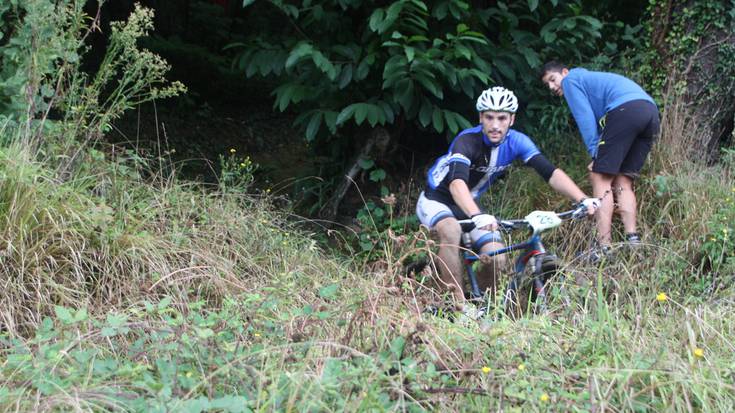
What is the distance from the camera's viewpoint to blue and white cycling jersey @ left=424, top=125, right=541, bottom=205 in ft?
17.6

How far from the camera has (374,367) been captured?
2916 mm

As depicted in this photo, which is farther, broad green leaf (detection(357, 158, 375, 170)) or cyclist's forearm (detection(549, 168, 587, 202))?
broad green leaf (detection(357, 158, 375, 170))

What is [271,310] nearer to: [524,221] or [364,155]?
[524,221]

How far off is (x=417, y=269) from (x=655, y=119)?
6.84 ft

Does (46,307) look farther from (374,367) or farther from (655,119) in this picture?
(655,119)

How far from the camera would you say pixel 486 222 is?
4.74 meters

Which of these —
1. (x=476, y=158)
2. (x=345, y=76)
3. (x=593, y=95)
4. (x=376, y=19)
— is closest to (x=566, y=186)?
(x=476, y=158)

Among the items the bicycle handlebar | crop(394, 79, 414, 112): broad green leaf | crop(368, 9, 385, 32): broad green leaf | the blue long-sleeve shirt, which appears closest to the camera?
the bicycle handlebar

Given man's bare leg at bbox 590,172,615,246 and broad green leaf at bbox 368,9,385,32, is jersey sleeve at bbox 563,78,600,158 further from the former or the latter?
broad green leaf at bbox 368,9,385,32

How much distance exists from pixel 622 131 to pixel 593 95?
0.39 meters

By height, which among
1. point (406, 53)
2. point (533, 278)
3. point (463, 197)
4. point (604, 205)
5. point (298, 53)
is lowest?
point (533, 278)

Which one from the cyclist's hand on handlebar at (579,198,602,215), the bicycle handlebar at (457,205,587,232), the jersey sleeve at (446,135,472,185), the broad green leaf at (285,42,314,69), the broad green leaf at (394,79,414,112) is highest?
the broad green leaf at (285,42,314,69)

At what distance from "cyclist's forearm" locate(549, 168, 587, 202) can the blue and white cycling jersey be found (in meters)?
0.21

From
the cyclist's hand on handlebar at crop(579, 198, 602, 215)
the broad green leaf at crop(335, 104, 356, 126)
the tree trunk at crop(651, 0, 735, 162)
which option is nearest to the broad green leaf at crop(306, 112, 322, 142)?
the broad green leaf at crop(335, 104, 356, 126)
